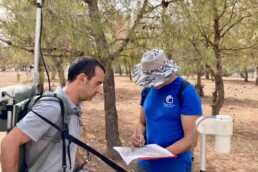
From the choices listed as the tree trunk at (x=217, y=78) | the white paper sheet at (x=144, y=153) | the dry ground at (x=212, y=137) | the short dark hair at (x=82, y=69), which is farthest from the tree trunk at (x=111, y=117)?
the short dark hair at (x=82, y=69)

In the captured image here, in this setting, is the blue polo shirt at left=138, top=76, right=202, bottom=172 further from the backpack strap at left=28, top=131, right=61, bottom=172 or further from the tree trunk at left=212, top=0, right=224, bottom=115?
the tree trunk at left=212, top=0, right=224, bottom=115

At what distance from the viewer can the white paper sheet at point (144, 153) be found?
138 cm

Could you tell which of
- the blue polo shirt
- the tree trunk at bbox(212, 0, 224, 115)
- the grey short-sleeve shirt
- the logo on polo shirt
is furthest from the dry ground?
the grey short-sleeve shirt

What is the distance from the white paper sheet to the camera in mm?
1385

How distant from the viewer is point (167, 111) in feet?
5.08

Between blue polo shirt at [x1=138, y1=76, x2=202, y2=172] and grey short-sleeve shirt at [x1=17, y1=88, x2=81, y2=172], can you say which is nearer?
grey short-sleeve shirt at [x1=17, y1=88, x2=81, y2=172]

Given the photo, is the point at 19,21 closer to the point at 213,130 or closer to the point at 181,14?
the point at 181,14

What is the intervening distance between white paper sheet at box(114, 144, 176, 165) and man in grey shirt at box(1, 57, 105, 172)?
0.27m

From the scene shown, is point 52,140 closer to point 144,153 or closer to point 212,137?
point 144,153

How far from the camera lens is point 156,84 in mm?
1526

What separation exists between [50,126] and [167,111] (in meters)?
0.65

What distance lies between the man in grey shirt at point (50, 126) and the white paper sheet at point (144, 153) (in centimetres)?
27

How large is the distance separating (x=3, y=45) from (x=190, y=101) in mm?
3266

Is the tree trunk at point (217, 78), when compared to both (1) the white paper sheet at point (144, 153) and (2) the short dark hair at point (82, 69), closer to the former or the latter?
(1) the white paper sheet at point (144, 153)
